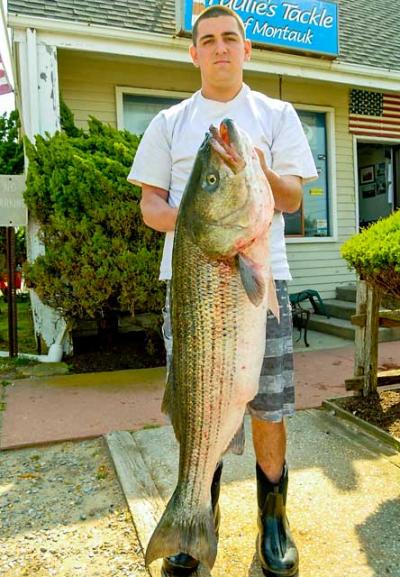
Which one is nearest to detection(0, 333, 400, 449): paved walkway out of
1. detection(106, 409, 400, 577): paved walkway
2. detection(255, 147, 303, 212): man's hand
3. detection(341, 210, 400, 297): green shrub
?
detection(106, 409, 400, 577): paved walkway

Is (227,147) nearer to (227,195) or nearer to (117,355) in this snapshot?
(227,195)

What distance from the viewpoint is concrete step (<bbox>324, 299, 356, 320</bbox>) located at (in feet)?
23.9

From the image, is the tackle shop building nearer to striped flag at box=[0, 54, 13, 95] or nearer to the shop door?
the shop door

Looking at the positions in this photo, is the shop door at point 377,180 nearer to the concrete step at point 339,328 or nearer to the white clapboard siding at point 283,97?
the white clapboard siding at point 283,97

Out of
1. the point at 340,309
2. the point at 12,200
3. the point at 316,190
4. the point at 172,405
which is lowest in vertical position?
the point at 340,309

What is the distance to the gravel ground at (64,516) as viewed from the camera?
219 cm

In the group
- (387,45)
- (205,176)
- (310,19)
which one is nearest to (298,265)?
(310,19)

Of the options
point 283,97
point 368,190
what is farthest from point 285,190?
point 368,190

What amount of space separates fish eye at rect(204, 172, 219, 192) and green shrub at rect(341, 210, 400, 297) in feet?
5.99

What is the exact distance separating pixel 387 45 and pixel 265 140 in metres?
7.92

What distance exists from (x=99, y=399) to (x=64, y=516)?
1.76m

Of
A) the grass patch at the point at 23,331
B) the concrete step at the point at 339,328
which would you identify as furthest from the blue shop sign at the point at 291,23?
the grass patch at the point at 23,331

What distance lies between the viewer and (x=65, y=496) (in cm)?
277

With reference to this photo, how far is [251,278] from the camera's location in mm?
1557
